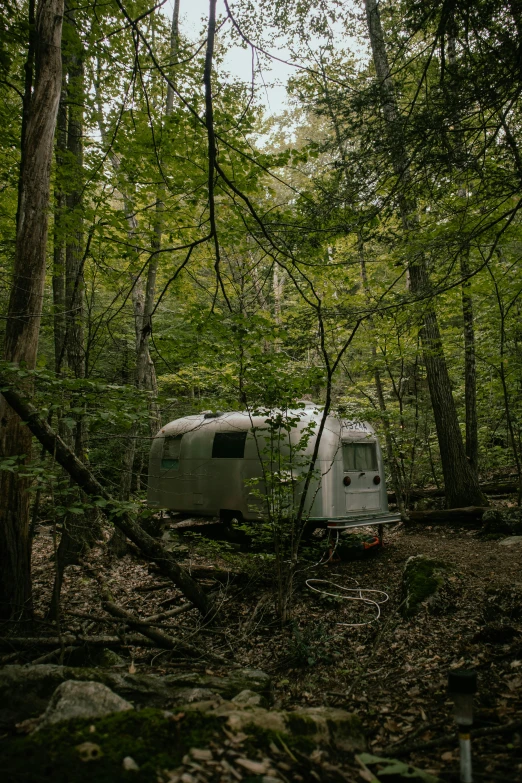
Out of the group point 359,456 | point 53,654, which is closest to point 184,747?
point 53,654

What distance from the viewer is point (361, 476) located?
7785 millimetres

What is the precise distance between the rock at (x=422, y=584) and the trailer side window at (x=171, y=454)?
5309 mm

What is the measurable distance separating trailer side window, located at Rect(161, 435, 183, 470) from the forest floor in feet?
7.11

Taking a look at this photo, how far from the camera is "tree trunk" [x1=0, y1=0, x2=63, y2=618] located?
4430mm

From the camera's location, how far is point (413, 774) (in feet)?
6.05

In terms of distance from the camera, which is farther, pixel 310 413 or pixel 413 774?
pixel 310 413

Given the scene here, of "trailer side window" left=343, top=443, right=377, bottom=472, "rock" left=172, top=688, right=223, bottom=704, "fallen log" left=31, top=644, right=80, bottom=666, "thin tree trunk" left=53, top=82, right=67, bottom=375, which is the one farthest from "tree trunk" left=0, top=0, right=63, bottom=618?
"trailer side window" left=343, top=443, right=377, bottom=472

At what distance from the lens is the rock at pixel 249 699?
8.35ft

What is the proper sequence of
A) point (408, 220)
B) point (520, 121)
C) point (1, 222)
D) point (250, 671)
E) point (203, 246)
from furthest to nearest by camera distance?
point (203, 246) → point (1, 222) → point (408, 220) → point (520, 121) → point (250, 671)

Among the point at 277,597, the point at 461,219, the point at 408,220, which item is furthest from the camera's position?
the point at 408,220

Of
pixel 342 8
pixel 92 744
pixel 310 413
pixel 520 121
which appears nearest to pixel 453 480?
pixel 310 413

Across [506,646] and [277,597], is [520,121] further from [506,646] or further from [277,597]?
[277,597]

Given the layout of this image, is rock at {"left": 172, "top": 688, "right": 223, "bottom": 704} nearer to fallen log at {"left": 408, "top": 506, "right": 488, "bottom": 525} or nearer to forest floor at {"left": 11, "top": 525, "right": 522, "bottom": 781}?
forest floor at {"left": 11, "top": 525, "right": 522, "bottom": 781}

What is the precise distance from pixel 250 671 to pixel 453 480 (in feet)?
24.3
